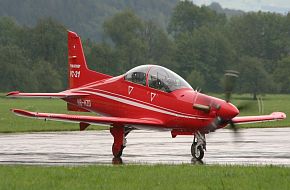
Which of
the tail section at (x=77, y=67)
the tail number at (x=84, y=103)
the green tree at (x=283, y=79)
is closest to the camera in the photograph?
the tail number at (x=84, y=103)

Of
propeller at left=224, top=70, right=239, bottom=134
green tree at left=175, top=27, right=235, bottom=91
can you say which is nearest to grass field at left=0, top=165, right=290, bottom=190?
propeller at left=224, top=70, right=239, bottom=134

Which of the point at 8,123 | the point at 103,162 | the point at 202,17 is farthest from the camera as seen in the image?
the point at 202,17

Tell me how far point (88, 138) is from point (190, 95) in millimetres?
9647

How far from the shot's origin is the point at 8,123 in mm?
40500

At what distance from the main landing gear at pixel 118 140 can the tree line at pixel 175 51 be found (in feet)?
305

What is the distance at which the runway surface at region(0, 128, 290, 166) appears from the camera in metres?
20.4

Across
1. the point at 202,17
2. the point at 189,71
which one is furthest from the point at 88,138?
the point at 202,17

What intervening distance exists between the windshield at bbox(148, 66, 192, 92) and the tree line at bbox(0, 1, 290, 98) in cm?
9285

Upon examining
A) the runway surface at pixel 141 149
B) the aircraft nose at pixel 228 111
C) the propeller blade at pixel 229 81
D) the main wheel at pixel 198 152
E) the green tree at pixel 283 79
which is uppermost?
the propeller blade at pixel 229 81

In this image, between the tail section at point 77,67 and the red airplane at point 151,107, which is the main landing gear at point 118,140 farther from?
the tail section at point 77,67

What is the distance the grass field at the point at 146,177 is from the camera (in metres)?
14.0

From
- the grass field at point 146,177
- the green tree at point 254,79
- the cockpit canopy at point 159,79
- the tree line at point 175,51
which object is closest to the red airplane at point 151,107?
the cockpit canopy at point 159,79

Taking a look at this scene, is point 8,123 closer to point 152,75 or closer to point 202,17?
point 152,75

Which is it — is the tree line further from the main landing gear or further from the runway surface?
the main landing gear
